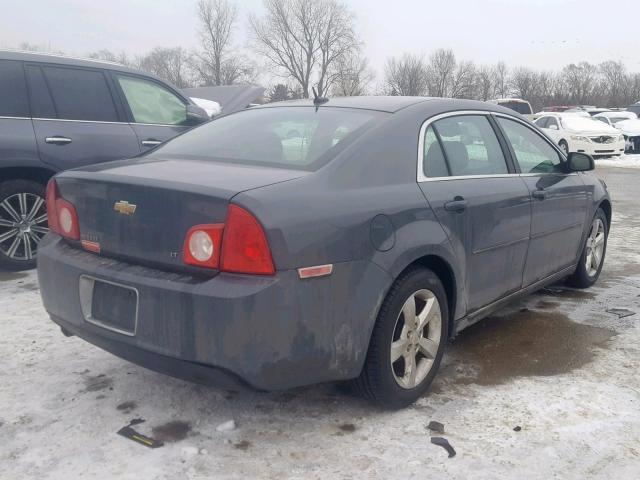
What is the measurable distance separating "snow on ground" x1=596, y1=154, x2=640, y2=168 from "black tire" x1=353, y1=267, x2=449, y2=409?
18865mm

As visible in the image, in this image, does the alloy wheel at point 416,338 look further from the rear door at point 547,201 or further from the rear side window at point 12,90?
the rear side window at point 12,90

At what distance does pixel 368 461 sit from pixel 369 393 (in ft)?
1.28

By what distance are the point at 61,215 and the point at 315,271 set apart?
1393mm

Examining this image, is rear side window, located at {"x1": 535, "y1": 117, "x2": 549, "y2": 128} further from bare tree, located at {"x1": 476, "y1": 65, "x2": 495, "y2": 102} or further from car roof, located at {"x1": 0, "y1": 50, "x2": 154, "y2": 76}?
bare tree, located at {"x1": 476, "y1": 65, "x2": 495, "y2": 102}

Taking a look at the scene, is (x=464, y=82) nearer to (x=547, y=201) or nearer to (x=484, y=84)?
(x=484, y=84)

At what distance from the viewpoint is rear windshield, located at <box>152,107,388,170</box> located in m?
3.03

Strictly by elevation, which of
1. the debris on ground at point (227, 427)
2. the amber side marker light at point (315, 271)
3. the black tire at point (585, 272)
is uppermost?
the amber side marker light at point (315, 271)

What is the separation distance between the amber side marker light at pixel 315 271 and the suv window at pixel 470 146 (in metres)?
1.20

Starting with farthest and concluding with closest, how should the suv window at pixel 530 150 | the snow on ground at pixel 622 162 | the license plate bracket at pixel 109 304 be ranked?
the snow on ground at pixel 622 162, the suv window at pixel 530 150, the license plate bracket at pixel 109 304

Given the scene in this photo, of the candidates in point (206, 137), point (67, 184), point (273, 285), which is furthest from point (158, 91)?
point (273, 285)

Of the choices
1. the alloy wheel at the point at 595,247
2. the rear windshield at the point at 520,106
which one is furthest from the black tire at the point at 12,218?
the rear windshield at the point at 520,106

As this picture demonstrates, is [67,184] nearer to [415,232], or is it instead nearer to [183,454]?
[183,454]

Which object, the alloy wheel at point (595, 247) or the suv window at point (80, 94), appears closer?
the alloy wheel at point (595, 247)

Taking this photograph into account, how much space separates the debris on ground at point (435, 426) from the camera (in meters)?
2.88
